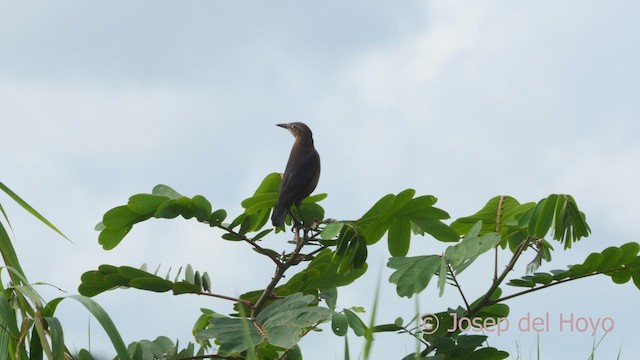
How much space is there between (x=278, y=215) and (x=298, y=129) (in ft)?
4.70


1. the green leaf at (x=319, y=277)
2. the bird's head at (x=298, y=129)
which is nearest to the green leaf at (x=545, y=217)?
the green leaf at (x=319, y=277)

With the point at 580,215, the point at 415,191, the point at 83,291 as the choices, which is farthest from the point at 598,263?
the point at 83,291

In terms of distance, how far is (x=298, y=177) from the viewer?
4.03m

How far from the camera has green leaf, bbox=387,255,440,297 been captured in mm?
3271

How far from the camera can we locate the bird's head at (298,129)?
5066 millimetres

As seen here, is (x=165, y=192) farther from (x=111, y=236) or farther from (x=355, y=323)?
(x=355, y=323)

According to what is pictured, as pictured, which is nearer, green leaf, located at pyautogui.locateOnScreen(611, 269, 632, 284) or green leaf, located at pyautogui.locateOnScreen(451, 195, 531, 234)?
green leaf, located at pyautogui.locateOnScreen(611, 269, 632, 284)

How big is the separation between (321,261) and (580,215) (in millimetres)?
1190

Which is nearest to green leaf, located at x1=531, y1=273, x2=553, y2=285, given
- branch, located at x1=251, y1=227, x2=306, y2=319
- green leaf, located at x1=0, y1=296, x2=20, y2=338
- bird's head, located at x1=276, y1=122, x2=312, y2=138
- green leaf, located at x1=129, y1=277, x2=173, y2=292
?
branch, located at x1=251, y1=227, x2=306, y2=319

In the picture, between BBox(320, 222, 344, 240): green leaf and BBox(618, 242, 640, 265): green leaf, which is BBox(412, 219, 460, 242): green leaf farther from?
BBox(618, 242, 640, 265): green leaf

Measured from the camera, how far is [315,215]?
392 centimetres

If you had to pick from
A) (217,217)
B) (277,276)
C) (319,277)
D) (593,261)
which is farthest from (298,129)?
(593,261)

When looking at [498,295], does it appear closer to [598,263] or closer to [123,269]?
[598,263]

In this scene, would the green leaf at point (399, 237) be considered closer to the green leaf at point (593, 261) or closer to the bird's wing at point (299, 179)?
the bird's wing at point (299, 179)
